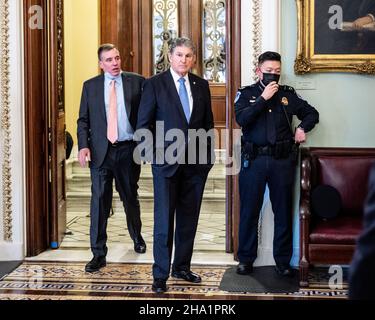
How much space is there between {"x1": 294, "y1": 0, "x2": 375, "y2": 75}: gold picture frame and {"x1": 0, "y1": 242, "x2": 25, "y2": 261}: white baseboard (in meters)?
2.50

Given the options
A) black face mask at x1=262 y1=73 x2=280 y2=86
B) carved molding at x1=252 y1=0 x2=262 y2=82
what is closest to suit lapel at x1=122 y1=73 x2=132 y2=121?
carved molding at x1=252 y1=0 x2=262 y2=82

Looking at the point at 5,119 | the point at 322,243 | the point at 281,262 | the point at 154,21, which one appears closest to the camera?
the point at 322,243

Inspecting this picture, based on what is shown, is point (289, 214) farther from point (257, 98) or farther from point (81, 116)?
point (81, 116)

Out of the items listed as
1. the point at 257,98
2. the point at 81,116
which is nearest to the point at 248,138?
the point at 257,98

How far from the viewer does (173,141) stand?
4.81m

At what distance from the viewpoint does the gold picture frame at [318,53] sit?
541 cm

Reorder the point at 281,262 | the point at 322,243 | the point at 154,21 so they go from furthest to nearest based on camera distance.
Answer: the point at 154,21 → the point at 281,262 → the point at 322,243

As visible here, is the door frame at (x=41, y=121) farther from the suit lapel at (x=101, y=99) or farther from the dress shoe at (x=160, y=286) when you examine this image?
the dress shoe at (x=160, y=286)

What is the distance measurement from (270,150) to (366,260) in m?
3.93

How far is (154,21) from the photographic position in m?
9.91

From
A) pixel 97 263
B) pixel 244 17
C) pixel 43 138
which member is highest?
pixel 244 17

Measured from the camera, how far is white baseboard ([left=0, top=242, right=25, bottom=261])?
5.81m

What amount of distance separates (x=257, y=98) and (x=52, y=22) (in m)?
1.89

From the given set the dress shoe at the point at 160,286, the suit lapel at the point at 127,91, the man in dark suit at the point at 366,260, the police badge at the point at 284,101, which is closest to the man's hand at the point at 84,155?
the suit lapel at the point at 127,91
